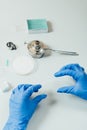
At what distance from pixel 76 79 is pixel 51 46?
0.24 m

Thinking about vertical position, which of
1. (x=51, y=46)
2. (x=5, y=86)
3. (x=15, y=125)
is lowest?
(x=15, y=125)

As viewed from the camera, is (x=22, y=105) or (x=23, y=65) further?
(x=23, y=65)

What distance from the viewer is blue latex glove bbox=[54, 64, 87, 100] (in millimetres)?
1055

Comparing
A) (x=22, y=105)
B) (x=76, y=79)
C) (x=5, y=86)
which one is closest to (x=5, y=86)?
(x=5, y=86)

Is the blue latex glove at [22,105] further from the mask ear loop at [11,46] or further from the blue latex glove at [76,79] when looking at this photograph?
the mask ear loop at [11,46]

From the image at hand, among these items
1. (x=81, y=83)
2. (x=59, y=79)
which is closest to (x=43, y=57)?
(x=59, y=79)

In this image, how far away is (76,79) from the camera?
111cm

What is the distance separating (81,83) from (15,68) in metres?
0.32

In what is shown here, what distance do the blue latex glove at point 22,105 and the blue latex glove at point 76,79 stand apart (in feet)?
0.36

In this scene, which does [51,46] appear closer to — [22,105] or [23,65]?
[23,65]

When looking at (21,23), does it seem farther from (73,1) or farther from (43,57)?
(73,1)

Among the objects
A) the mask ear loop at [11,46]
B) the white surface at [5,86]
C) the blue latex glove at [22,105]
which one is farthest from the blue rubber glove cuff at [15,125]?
the mask ear loop at [11,46]

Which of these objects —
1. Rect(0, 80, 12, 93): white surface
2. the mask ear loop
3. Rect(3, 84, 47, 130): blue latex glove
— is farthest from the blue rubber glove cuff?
the mask ear loop

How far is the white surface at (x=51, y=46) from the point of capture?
1.03 meters
